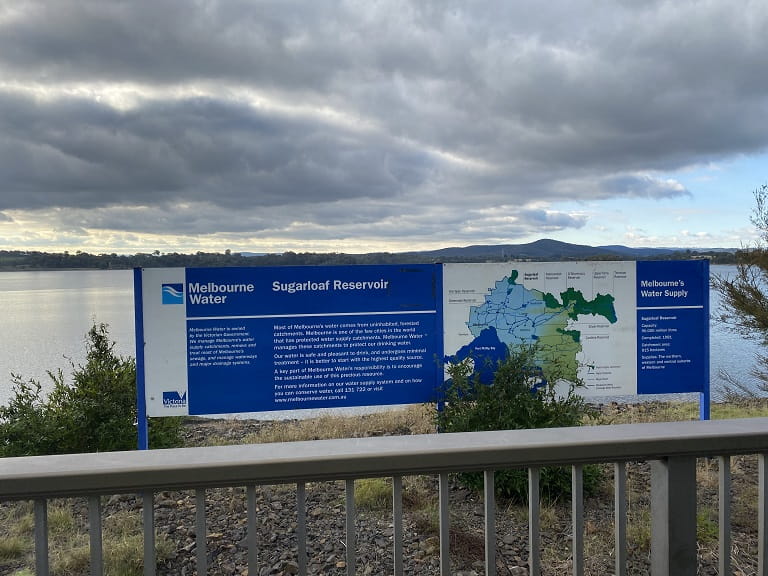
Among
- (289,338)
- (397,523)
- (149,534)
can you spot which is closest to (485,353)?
(289,338)

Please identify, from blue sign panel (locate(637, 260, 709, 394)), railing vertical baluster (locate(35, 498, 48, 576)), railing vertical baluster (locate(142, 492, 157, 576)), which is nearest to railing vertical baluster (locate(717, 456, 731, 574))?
railing vertical baluster (locate(142, 492, 157, 576))

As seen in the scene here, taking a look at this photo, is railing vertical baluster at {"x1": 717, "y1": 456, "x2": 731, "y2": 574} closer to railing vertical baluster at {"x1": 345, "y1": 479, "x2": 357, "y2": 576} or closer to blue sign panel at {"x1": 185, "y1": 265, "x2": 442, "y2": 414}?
railing vertical baluster at {"x1": 345, "y1": 479, "x2": 357, "y2": 576}

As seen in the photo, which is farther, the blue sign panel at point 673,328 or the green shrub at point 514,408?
the blue sign panel at point 673,328

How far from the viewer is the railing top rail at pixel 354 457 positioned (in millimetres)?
1235

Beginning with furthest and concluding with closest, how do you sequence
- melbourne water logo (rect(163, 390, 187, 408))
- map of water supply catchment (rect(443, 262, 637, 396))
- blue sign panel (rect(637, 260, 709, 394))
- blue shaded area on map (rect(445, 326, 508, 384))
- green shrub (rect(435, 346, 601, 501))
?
blue sign panel (rect(637, 260, 709, 394)) < map of water supply catchment (rect(443, 262, 637, 396)) < blue shaded area on map (rect(445, 326, 508, 384)) < melbourne water logo (rect(163, 390, 187, 408)) < green shrub (rect(435, 346, 601, 501))

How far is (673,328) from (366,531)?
132 inches

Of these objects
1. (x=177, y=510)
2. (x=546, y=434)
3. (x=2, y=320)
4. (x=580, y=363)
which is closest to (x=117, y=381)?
(x=177, y=510)

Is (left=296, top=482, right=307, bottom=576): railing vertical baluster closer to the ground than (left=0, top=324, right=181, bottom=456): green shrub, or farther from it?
farther from it

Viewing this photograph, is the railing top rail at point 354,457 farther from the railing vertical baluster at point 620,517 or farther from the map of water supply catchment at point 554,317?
the map of water supply catchment at point 554,317

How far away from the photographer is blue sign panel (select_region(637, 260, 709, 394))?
514 centimetres

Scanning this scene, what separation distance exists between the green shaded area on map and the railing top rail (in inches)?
130

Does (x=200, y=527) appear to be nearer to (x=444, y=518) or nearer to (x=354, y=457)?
(x=354, y=457)

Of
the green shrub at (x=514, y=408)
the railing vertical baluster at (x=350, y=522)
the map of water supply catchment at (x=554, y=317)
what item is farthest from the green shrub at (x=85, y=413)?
the railing vertical baluster at (x=350, y=522)

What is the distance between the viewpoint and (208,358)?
14.5 ft
